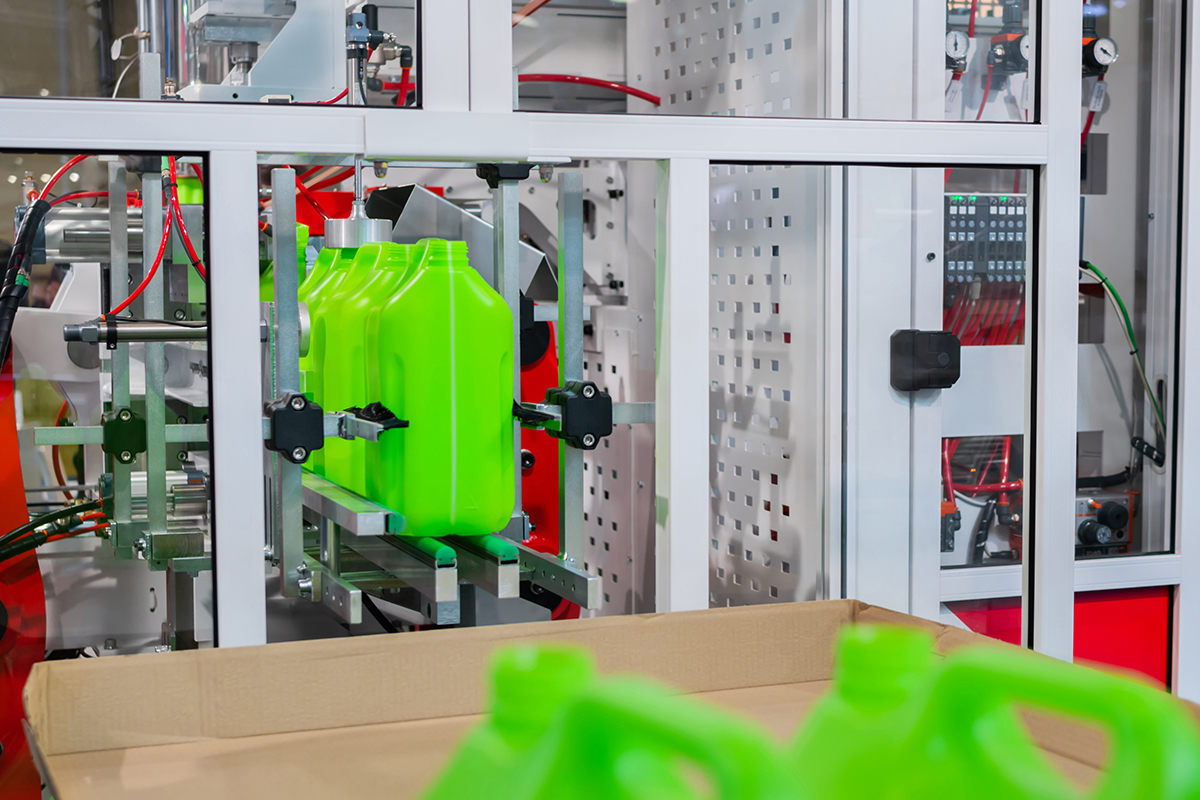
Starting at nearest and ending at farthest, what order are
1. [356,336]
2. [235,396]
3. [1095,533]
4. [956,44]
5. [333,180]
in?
[235,396] < [356,336] < [956,44] < [1095,533] < [333,180]

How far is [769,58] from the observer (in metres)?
2.15

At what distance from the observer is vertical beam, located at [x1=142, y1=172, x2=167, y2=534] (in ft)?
6.54

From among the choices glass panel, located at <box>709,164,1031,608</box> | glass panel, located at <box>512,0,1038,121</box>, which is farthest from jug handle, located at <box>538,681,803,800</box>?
glass panel, located at <box>709,164,1031,608</box>

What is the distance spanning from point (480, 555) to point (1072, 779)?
92 cm

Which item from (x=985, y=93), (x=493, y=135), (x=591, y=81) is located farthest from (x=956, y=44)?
(x=493, y=135)

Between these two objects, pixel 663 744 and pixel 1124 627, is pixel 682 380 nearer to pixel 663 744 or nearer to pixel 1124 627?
pixel 663 744

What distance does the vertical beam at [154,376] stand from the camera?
1.99 m

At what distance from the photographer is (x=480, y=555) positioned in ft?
5.45

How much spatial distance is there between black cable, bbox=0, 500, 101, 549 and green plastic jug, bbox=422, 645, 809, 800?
1.85 meters

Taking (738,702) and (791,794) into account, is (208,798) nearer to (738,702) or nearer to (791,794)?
(738,702)

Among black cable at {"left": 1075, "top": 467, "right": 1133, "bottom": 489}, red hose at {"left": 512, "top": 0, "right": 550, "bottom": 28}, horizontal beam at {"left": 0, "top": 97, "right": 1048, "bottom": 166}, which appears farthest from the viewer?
black cable at {"left": 1075, "top": 467, "right": 1133, "bottom": 489}

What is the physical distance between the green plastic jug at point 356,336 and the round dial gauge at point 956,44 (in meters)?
1.17

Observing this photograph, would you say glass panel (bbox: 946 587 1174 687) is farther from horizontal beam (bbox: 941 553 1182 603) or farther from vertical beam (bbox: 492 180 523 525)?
vertical beam (bbox: 492 180 523 525)

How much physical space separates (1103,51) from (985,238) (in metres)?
0.51
